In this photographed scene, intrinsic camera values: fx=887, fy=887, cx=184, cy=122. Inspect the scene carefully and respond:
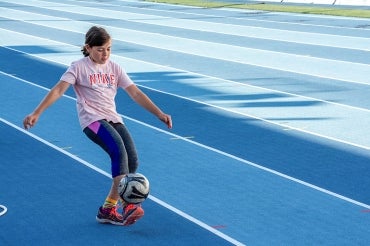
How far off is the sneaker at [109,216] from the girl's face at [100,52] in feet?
3.96

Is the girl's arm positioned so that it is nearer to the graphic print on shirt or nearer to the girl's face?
the graphic print on shirt

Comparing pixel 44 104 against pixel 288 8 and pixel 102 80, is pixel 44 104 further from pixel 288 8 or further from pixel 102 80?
pixel 288 8

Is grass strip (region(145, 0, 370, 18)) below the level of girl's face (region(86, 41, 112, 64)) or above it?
below

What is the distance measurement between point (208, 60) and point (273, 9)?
15301 mm

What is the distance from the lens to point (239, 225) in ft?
23.5

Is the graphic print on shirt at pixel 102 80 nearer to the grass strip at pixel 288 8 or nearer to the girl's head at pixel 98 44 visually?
the girl's head at pixel 98 44

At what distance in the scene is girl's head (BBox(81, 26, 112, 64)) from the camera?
7012 millimetres

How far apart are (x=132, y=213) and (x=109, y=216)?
208mm

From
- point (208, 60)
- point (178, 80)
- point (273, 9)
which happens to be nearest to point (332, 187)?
point (178, 80)

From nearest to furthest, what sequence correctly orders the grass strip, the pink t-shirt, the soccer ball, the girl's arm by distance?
the girl's arm < the soccer ball < the pink t-shirt < the grass strip

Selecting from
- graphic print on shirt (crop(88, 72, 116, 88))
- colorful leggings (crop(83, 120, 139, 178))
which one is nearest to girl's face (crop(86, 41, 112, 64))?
graphic print on shirt (crop(88, 72, 116, 88))

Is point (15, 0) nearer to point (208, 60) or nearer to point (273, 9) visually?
point (273, 9)

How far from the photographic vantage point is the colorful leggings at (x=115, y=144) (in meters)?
7.02

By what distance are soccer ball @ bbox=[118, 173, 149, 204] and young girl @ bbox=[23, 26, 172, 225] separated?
67 millimetres
